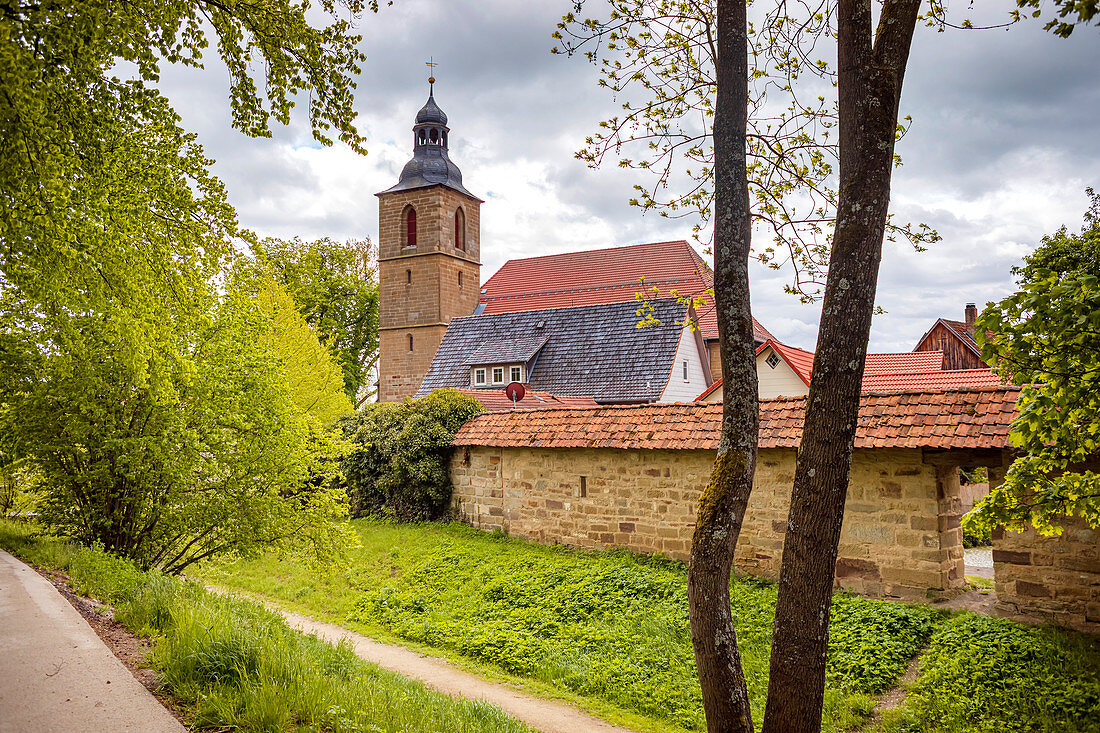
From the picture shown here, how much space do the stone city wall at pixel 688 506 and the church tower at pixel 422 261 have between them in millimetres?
22906

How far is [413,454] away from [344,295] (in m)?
30.3

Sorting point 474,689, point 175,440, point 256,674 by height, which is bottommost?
point 474,689

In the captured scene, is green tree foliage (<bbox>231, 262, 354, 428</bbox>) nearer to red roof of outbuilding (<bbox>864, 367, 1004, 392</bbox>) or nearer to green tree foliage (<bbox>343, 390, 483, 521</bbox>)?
green tree foliage (<bbox>343, 390, 483, 521</bbox>)

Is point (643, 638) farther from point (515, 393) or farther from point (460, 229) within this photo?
point (460, 229)

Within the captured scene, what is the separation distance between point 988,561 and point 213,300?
14.1 meters

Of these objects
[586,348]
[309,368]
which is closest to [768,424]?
[309,368]

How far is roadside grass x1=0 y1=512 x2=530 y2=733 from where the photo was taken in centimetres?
434

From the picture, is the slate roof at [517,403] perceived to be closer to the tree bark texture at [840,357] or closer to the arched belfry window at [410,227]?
the tree bark texture at [840,357]

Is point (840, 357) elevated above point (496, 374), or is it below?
below

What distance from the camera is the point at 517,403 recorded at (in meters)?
21.0

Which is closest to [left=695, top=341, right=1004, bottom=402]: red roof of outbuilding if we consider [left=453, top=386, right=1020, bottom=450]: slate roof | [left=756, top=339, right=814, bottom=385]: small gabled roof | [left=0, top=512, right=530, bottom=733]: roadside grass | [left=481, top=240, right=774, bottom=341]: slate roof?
[left=756, top=339, right=814, bottom=385]: small gabled roof

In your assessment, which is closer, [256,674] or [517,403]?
[256,674]

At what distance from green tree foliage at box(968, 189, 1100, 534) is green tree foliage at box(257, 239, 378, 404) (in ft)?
127

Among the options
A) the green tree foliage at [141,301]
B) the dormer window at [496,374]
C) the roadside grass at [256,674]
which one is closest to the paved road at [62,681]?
the roadside grass at [256,674]
